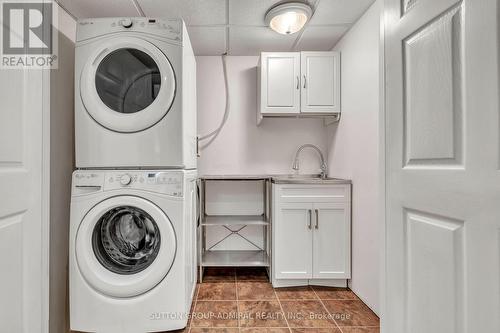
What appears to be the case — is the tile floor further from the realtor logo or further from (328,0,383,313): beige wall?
the realtor logo

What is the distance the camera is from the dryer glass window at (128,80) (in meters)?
1.59

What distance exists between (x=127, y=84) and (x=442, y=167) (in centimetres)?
164

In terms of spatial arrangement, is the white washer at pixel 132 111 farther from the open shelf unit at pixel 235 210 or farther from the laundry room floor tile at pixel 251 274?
the laundry room floor tile at pixel 251 274

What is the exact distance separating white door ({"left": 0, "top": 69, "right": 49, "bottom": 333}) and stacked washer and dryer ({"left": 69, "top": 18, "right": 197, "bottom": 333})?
37cm

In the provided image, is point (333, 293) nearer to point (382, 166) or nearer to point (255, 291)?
point (255, 291)

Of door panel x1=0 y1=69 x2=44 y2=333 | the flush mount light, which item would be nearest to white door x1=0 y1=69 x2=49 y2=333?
door panel x1=0 y1=69 x2=44 y2=333

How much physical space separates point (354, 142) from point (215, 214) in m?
1.53

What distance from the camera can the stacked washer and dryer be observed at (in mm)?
1507

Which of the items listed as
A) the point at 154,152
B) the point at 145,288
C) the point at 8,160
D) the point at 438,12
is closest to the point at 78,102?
the point at 154,152

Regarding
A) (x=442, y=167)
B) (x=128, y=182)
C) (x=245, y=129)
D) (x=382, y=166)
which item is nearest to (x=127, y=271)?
(x=128, y=182)

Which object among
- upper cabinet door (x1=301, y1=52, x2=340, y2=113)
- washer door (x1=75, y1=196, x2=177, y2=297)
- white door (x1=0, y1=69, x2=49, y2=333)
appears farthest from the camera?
upper cabinet door (x1=301, y1=52, x2=340, y2=113)

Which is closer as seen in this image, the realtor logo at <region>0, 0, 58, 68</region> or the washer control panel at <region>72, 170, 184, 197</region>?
the realtor logo at <region>0, 0, 58, 68</region>

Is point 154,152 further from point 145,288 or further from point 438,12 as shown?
point 438,12

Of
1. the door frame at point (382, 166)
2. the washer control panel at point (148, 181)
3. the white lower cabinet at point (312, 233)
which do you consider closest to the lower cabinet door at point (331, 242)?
the white lower cabinet at point (312, 233)
